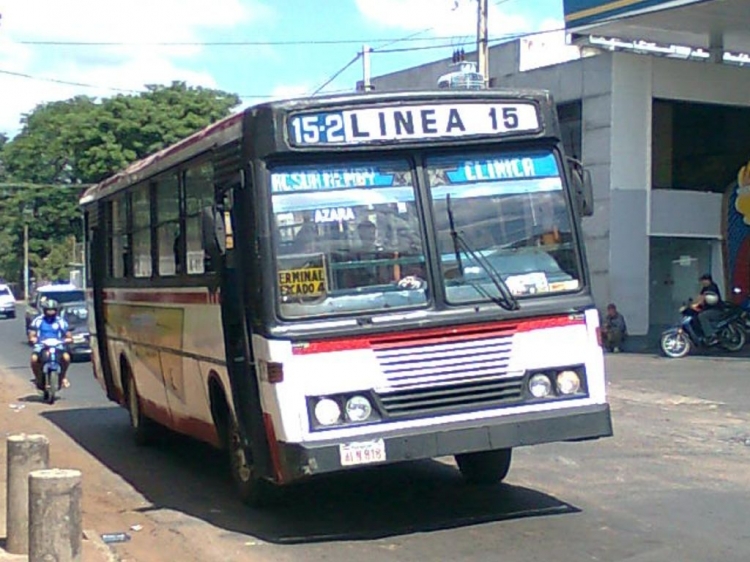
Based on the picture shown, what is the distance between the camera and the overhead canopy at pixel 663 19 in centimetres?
2689

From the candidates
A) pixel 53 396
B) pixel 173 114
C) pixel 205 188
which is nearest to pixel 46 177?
pixel 173 114

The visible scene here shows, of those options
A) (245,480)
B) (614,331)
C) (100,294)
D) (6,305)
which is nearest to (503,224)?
(245,480)

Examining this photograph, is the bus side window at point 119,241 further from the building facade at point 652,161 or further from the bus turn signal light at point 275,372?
the building facade at point 652,161

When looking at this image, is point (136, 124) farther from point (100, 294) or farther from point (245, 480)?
point (245, 480)

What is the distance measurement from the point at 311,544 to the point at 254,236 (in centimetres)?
216

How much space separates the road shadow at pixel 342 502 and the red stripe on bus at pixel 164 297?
1.70 metres

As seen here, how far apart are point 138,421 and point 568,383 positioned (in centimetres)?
684

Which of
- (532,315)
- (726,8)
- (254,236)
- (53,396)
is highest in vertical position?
(726,8)

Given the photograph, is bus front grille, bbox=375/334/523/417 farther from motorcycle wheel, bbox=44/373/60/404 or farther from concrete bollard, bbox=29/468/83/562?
motorcycle wheel, bbox=44/373/60/404

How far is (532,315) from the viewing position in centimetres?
876

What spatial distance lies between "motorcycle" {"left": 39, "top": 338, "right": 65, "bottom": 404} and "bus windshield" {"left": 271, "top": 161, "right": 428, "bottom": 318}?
12.3 metres

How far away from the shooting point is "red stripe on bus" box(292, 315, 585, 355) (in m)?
8.41

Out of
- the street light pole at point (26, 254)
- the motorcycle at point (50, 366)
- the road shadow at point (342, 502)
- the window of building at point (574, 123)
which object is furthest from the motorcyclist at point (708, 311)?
the street light pole at point (26, 254)

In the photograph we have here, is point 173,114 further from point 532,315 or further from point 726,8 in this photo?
point 532,315
